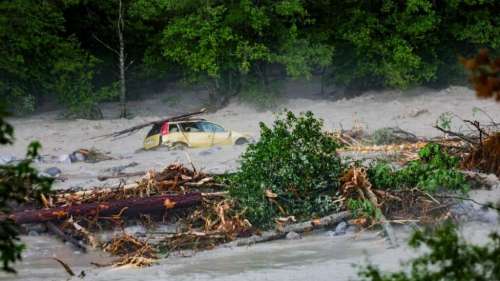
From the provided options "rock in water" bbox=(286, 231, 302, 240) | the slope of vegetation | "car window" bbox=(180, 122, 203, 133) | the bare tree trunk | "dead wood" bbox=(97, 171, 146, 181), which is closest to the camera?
"rock in water" bbox=(286, 231, 302, 240)

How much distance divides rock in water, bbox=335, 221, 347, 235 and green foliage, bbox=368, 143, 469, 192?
119 cm

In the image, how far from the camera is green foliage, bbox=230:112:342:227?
47.0 feet

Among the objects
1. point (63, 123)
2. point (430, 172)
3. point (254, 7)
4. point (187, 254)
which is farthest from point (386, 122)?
point (187, 254)

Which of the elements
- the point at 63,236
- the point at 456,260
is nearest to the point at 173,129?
the point at 63,236

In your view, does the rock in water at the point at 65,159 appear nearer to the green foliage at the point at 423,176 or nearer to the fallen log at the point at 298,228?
the green foliage at the point at 423,176

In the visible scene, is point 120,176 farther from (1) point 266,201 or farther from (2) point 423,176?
(2) point 423,176

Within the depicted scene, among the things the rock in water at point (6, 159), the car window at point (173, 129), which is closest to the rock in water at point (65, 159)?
the rock in water at point (6, 159)

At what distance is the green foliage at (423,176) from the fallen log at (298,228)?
113 cm

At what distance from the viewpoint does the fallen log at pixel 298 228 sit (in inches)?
528

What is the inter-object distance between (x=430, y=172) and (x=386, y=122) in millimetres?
13779

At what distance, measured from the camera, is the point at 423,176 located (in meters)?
14.7

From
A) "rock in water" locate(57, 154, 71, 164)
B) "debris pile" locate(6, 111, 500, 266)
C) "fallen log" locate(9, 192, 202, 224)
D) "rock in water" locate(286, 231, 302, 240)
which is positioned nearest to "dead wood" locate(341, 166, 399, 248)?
"debris pile" locate(6, 111, 500, 266)

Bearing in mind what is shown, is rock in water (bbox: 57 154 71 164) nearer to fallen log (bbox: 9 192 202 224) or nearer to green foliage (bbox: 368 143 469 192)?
fallen log (bbox: 9 192 202 224)

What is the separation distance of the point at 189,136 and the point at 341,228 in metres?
11.2
